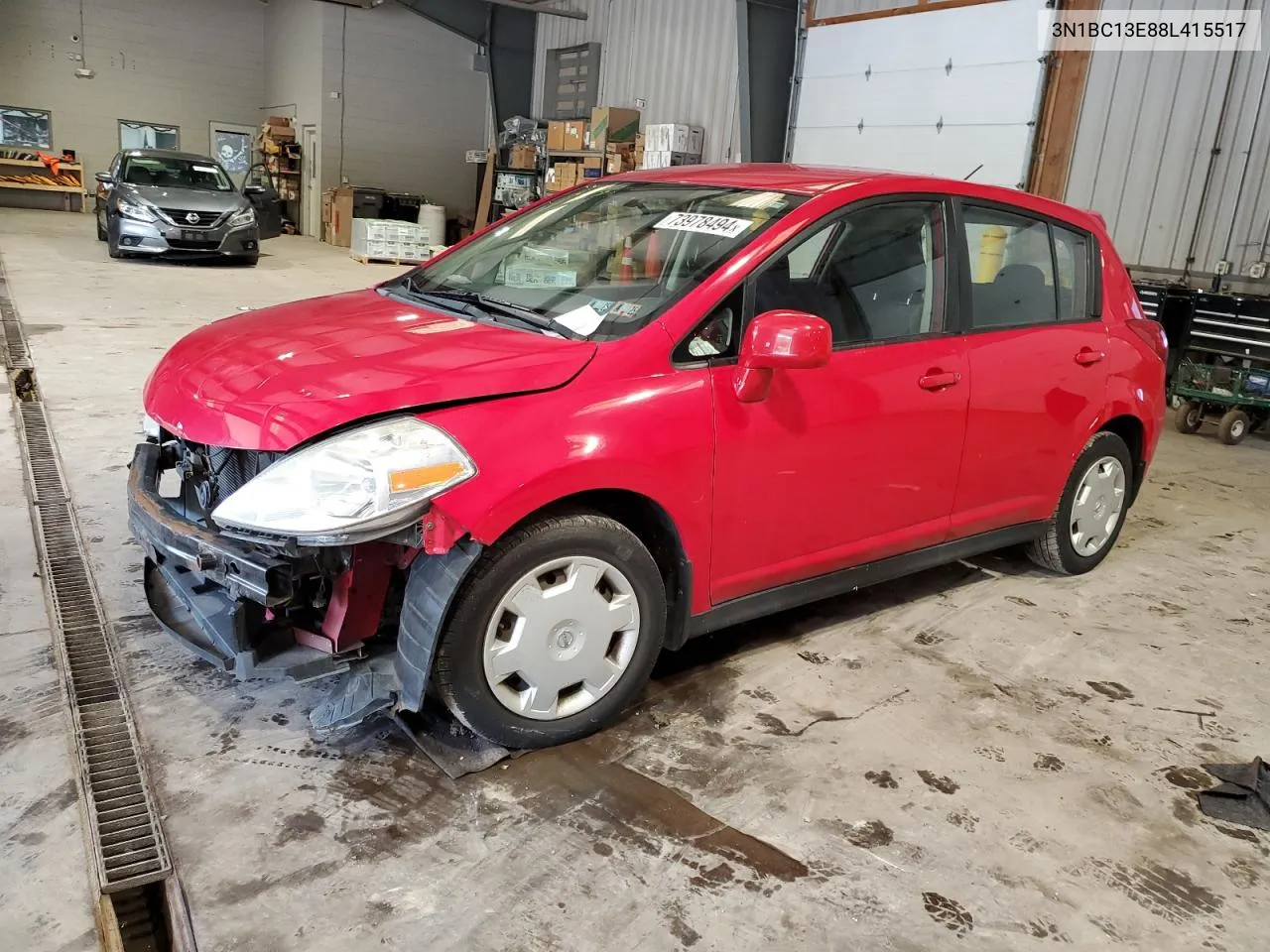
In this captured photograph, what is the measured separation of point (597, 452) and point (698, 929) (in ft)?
3.36

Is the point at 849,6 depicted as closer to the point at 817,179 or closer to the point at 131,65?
the point at 817,179

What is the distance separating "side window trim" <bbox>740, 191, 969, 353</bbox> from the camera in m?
2.48

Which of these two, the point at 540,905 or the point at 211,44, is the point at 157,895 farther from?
the point at 211,44

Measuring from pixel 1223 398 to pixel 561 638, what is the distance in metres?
6.40

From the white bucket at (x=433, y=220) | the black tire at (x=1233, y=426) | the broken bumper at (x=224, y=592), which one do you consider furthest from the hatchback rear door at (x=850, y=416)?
the white bucket at (x=433, y=220)

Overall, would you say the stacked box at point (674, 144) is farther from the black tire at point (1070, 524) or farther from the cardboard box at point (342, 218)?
the black tire at point (1070, 524)

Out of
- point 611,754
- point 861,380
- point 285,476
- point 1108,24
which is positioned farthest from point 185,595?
point 1108,24

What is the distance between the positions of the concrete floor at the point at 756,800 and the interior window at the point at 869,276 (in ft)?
3.47

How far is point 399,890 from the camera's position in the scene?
188cm

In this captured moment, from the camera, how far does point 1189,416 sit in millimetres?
7137

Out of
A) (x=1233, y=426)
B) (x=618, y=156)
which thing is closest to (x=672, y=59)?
(x=618, y=156)

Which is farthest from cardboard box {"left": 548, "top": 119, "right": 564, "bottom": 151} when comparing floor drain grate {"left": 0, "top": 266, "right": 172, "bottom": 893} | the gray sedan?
floor drain grate {"left": 0, "top": 266, "right": 172, "bottom": 893}

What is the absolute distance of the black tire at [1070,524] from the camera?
359cm

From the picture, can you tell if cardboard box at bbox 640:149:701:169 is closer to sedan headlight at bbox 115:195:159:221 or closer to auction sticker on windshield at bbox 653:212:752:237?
sedan headlight at bbox 115:195:159:221
